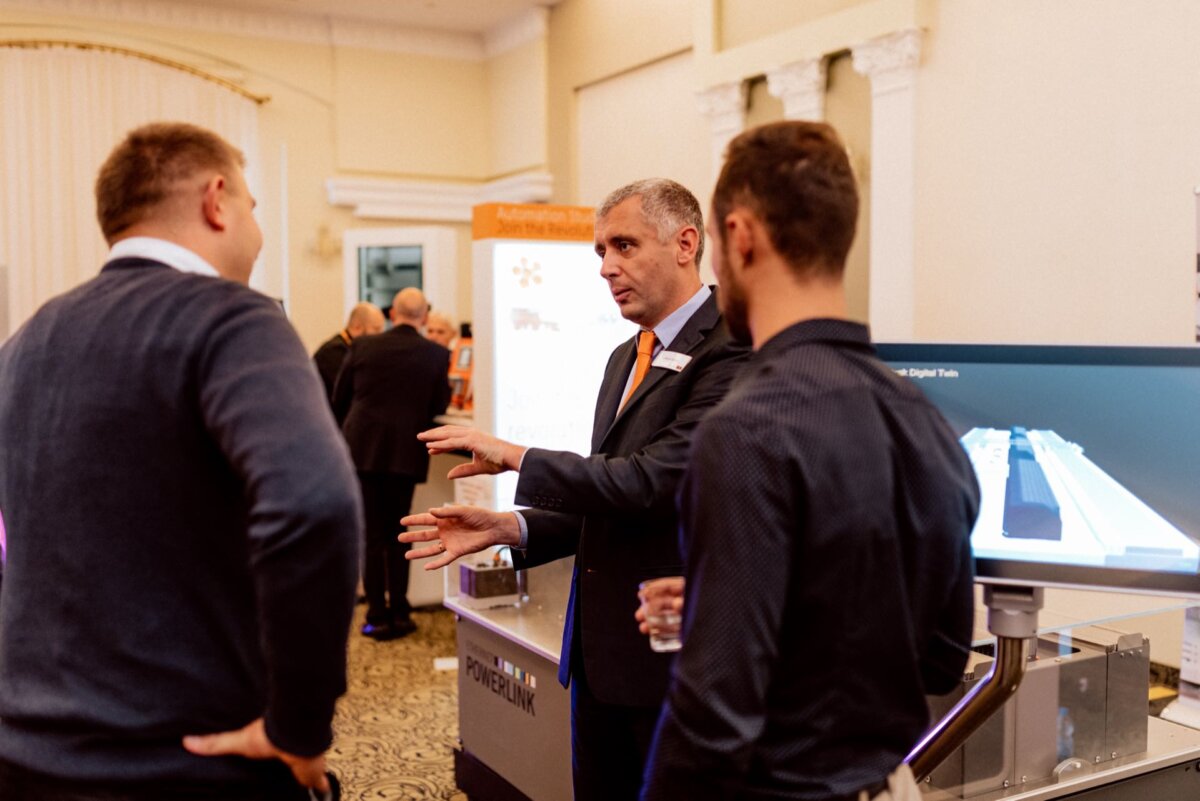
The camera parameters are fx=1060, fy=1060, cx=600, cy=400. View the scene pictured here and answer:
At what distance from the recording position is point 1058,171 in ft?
15.7

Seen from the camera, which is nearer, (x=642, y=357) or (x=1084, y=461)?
(x=1084, y=461)

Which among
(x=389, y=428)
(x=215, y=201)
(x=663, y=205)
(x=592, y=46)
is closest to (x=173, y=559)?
(x=215, y=201)

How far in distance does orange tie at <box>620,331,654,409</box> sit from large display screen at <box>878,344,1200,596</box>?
0.56 m

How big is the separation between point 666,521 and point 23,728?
99 centimetres

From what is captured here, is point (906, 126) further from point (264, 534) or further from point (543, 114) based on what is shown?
point (264, 534)

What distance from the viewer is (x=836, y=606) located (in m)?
1.06

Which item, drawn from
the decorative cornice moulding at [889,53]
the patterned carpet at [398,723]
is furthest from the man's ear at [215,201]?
the decorative cornice moulding at [889,53]

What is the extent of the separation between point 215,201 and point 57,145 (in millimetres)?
8136

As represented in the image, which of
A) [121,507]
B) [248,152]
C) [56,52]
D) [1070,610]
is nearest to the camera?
[121,507]

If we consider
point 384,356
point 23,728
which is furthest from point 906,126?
point 23,728

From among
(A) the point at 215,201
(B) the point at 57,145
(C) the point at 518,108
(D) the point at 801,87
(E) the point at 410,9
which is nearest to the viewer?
(A) the point at 215,201

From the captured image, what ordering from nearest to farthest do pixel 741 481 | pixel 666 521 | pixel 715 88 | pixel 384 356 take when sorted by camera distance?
pixel 741 481
pixel 666 521
pixel 384 356
pixel 715 88

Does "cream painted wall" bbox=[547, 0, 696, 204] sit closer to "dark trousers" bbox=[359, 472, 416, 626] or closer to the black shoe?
"dark trousers" bbox=[359, 472, 416, 626]

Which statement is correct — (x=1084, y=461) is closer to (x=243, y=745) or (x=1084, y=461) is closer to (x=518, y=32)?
(x=243, y=745)
